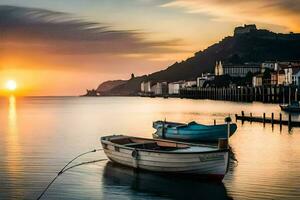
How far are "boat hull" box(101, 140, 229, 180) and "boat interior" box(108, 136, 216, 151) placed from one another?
139cm

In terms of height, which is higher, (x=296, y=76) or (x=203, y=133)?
(x=296, y=76)

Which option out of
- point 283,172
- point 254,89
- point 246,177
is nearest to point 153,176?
point 246,177

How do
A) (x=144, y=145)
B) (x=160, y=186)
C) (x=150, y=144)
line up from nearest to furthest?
(x=160, y=186) → (x=144, y=145) → (x=150, y=144)

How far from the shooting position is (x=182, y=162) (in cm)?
2722

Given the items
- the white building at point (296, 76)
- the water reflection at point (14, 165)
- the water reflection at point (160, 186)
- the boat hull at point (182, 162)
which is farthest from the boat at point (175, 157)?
the white building at point (296, 76)

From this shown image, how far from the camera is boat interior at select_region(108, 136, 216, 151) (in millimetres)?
29739

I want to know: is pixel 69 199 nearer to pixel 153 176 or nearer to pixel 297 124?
pixel 153 176

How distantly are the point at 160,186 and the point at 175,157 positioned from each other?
188 centimetres

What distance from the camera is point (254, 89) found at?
190m

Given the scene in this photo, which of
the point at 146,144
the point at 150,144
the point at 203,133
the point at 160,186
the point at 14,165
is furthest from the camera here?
the point at 203,133

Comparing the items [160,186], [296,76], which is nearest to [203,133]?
[160,186]

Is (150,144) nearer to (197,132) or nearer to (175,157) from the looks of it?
(175,157)

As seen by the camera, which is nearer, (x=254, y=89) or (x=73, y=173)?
(x=73, y=173)

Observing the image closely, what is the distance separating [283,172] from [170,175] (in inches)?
297
